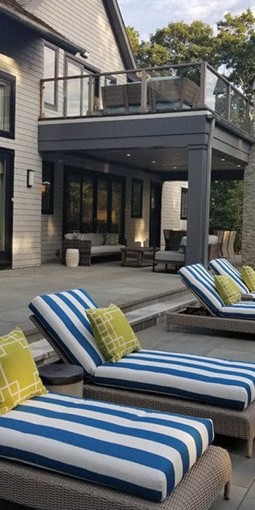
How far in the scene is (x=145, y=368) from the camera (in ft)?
12.4

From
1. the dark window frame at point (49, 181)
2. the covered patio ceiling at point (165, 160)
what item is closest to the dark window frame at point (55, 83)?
the covered patio ceiling at point (165, 160)

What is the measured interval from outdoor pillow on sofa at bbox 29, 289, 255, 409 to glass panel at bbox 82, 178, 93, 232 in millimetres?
10847

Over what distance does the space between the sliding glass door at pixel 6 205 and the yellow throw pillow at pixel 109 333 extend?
786cm

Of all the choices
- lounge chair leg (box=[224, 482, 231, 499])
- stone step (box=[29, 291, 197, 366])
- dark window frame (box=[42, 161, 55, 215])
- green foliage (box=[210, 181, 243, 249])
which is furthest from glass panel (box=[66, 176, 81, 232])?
lounge chair leg (box=[224, 482, 231, 499])

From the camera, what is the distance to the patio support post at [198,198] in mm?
11039

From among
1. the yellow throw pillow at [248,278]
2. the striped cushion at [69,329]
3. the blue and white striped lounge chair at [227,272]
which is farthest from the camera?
the yellow throw pillow at [248,278]

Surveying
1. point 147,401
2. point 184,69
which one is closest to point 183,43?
point 184,69

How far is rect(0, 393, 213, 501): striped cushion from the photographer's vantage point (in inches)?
89.4

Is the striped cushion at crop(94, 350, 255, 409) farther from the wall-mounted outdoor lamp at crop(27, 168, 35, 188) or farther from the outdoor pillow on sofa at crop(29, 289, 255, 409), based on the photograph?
the wall-mounted outdoor lamp at crop(27, 168, 35, 188)

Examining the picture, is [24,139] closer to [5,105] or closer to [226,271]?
[5,105]

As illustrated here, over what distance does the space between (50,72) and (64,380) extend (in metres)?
11.1

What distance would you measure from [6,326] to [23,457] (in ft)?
10.1

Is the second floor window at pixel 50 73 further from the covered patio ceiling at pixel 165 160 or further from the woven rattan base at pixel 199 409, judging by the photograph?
the woven rattan base at pixel 199 409

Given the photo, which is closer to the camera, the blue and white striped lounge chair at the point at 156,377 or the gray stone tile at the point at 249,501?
the gray stone tile at the point at 249,501
